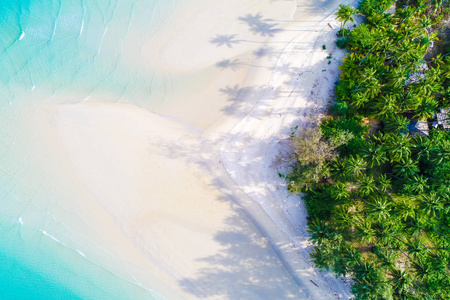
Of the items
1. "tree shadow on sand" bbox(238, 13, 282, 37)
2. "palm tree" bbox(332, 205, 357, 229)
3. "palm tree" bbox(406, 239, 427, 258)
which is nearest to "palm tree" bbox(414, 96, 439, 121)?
"palm tree" bbox(332, 205, 357, 229)

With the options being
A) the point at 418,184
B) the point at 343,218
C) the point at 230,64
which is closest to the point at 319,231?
the point at 343,218

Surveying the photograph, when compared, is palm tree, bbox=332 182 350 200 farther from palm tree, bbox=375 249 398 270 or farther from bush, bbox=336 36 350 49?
bush, bbox=336 36 350 49

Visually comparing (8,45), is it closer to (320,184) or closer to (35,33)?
(35,33)

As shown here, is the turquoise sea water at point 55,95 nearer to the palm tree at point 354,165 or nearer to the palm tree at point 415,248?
the palm tree at point 354,165

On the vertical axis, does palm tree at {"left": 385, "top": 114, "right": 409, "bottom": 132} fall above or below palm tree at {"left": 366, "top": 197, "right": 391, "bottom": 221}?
above

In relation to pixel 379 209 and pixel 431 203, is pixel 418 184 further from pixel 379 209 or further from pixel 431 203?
pixel 379 209

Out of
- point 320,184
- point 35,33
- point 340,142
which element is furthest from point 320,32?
point 35,33

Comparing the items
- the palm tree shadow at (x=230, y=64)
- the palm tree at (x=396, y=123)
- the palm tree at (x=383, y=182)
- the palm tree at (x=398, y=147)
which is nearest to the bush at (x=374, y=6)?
the palm tree at (x=396, y=123)
